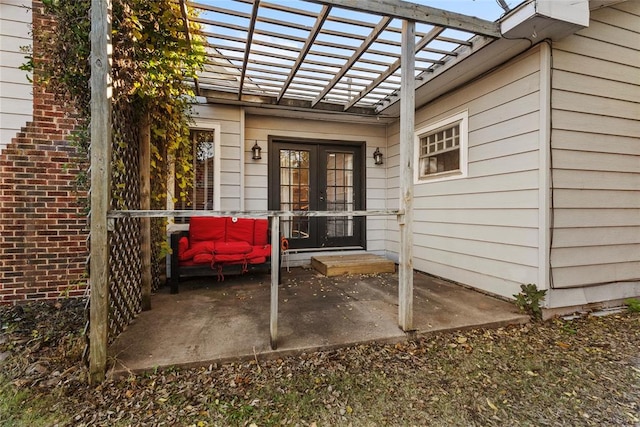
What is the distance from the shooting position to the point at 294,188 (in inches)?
199

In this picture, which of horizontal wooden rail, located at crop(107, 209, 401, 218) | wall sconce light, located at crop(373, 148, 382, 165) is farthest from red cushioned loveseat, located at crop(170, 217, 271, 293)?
wall sconce light, located at crop(373, 148, 382, 165)

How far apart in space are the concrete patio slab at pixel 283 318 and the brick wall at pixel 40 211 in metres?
1.03

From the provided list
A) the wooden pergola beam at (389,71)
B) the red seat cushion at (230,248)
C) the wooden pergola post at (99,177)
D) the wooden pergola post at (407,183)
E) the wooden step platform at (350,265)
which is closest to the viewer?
the wooden pergola post at (99,177)

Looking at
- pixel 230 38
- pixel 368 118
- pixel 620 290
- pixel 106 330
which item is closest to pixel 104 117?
pixel 106 330

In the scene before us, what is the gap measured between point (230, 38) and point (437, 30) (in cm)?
186

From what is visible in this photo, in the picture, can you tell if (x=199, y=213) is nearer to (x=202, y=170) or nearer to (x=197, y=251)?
(x=197, y=251)

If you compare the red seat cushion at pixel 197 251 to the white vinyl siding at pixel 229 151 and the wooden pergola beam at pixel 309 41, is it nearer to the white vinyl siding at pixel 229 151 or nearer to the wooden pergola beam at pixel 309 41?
the white vinyl siding at pixel 229 151

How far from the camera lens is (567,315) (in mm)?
2914

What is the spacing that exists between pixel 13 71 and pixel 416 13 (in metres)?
3.92

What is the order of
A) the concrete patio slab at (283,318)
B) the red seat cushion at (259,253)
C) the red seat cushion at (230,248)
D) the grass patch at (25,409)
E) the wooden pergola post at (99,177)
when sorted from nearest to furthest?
the grass patch at (25,409) < the wooden pergola post at (99,177) < the concrete patio slab at (283,318) < the red seat cushion at (230,248) < the red seat cushion at (259,253)

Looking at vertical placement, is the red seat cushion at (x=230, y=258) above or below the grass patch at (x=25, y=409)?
above

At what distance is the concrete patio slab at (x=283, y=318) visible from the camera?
204cm

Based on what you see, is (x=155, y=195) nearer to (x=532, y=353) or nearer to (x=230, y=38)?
(x=230, y=38)

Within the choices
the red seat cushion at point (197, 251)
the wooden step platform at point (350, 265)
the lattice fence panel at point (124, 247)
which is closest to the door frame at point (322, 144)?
the wooden step platform at point (350, 265)
